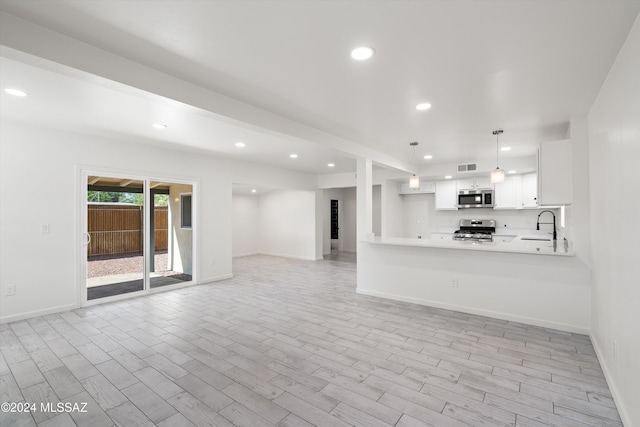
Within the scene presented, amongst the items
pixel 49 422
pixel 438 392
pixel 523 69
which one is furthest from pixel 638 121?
pixel 49 422

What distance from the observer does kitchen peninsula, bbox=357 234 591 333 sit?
3.52 metres

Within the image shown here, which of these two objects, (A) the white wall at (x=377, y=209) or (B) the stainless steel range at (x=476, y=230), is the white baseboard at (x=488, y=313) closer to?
(B) the stainless steel range at (x=476, y=230)

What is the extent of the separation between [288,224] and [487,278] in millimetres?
6645

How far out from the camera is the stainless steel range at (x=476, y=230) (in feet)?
22.2

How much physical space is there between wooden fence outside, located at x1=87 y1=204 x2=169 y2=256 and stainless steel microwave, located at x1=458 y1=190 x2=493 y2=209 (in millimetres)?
6574

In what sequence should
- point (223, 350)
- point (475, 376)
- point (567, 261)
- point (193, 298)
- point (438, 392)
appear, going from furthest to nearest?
point (193, 298)
point (567, 261)
point (223, 350)
point (475, 376)
point (438, 392)

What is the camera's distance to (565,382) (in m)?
2.42

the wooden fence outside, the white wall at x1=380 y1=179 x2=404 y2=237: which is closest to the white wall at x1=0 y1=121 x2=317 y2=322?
the wooden fence outside

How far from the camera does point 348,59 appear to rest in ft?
7.43

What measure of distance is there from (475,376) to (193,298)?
4193 mm

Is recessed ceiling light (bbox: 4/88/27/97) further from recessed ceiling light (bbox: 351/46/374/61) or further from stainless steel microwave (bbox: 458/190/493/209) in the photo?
stainless steel microwave (bbox: 458/190/493/209)

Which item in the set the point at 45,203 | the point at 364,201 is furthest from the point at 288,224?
the point at 45,203

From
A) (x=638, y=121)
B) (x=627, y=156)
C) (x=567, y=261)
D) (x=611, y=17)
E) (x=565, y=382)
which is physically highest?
(x=611, y=17)

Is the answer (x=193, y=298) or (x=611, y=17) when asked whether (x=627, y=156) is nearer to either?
(x=611, y=17)
